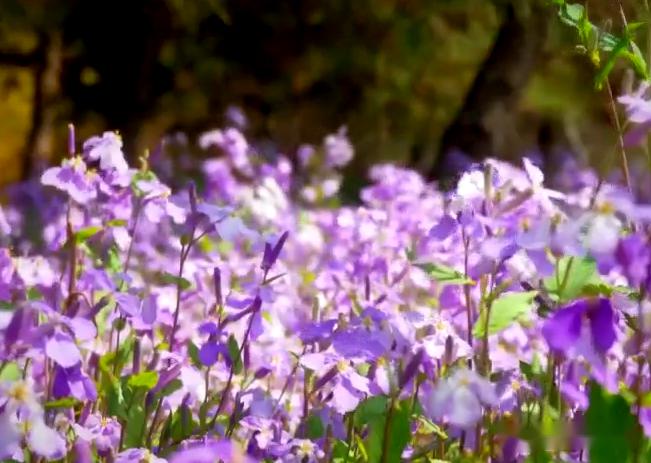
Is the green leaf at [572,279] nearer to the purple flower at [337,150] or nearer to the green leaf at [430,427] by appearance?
the green leaf at [430,427]

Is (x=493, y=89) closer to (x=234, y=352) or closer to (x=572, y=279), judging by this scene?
Answer: (x=234, y=352)

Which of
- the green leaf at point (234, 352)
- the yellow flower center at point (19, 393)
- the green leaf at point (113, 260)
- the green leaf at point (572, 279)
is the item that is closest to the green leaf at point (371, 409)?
the green leaf at point (234, 352)

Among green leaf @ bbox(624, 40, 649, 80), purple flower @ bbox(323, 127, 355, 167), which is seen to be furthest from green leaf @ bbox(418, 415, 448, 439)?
purple flower @ bbox(323, 127, 355, 167)

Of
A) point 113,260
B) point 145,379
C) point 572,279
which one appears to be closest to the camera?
point 572,279

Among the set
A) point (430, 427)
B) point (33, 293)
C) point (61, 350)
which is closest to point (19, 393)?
point (61, 350)

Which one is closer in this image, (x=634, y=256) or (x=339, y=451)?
(x=634, y=256)

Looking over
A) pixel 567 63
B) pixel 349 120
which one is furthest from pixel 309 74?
pixel 567 63

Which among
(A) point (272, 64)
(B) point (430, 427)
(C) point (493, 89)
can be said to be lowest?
(B) point (430, 427)
